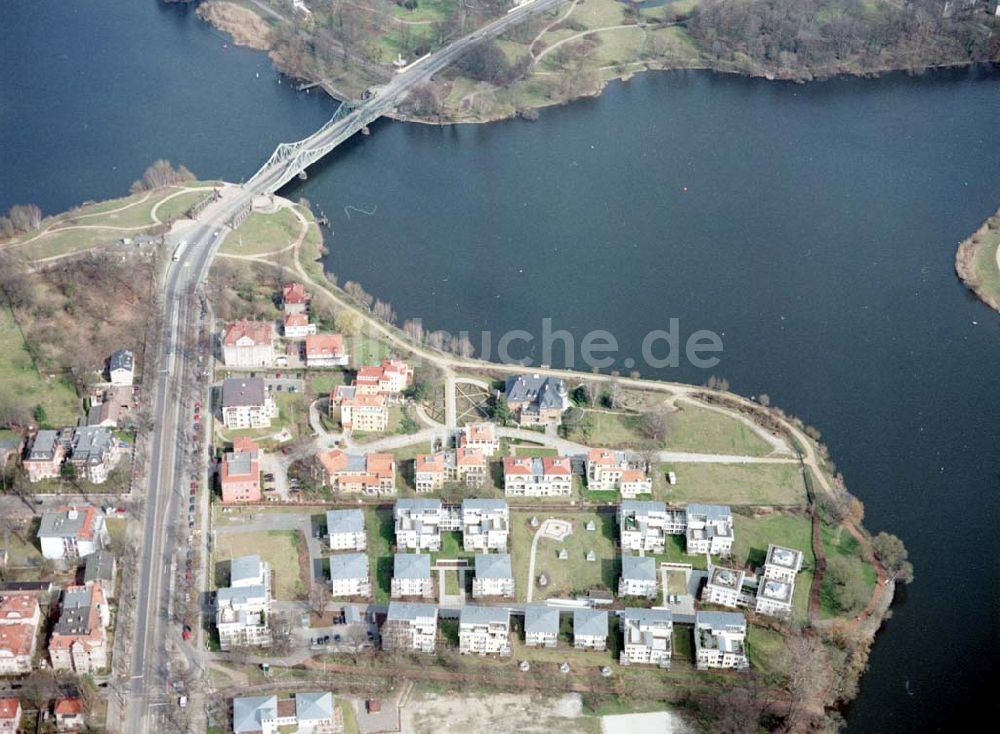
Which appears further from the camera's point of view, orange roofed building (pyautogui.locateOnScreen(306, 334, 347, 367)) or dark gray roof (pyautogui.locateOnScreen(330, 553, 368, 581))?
orange roofed building (pyautogui.locateOnScreen(306, 334, 347, 367))

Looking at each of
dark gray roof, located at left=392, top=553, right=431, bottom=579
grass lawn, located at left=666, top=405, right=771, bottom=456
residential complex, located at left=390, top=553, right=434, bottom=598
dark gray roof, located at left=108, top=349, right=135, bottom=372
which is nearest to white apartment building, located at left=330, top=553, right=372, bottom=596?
residential complex, located at left=390, top=553, right=434, bottom=598

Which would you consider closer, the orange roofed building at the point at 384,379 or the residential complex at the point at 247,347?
the orange roofed building at the point at 384,379

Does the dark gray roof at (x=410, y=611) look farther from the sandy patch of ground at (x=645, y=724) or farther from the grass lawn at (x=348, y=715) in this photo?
the sandy patch of ground at (x=645, y=724)

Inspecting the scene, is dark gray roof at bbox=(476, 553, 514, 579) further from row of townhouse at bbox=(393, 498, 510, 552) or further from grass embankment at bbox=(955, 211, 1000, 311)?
grass embankment at bbox=(955, 211, 1000, 311)

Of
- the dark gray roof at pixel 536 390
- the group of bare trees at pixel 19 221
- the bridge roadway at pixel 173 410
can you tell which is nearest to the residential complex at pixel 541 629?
the bridge roadway at pixel 173 410

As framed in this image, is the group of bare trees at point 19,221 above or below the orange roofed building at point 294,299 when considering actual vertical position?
above
